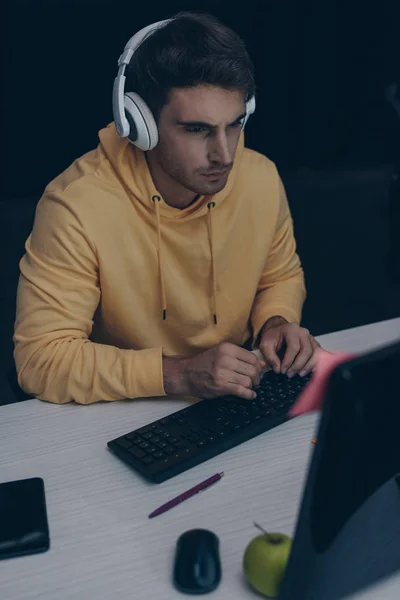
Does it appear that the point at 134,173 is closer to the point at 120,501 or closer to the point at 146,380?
the point at 146,380

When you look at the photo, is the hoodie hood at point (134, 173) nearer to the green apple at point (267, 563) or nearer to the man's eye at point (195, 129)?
the man's eye at point (195, 129)

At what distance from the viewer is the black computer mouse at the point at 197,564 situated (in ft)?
2.58

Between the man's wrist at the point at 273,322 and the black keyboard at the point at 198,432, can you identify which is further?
the man's wrist at the point at 273,322

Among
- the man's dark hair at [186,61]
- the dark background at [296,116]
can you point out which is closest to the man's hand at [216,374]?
the man's dark hair at [186,61]

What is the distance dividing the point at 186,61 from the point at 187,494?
0.81 m

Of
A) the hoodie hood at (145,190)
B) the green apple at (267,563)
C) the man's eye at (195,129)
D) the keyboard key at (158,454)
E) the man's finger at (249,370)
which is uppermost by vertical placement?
the man's eye at (195,129)

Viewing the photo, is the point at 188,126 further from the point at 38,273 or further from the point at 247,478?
the point at 247,478

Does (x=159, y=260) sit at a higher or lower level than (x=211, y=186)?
lower

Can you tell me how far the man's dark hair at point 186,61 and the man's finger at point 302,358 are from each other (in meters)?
0.52

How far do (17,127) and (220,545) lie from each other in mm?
1509

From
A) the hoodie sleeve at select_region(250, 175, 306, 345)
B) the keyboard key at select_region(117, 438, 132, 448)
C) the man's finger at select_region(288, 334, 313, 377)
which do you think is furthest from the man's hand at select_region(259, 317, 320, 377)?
the keyboard key at select_region(117, 438, 132, 448)

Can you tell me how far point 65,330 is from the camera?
1.31m

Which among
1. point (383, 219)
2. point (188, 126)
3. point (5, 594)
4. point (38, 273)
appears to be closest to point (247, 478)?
point (5, 594)

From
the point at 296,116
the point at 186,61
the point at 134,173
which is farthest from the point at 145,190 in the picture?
the point at 296,116
